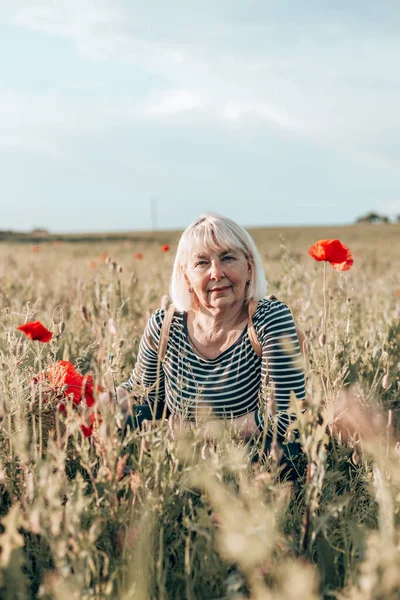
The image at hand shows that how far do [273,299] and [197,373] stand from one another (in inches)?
19.9

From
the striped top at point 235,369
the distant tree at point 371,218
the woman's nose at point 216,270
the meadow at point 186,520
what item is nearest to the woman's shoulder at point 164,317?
the striped top at point 235,369

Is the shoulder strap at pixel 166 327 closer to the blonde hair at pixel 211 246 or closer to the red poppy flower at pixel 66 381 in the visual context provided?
the blonde hair at pixel 211 246

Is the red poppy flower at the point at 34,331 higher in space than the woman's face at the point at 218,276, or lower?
lower

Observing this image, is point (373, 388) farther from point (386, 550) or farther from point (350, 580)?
point (386, 550)

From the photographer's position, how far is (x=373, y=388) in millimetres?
2887

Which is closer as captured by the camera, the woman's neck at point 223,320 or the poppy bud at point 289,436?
the poppy bud at point 289,436

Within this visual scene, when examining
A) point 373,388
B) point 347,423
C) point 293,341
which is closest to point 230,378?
point 293,341

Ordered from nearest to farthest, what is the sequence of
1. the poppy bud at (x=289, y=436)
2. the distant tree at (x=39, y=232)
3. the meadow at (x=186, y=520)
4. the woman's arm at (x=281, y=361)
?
the meadow at (x=186, y=520) < the poppy bud at (x=289, y=436) < the woman's arm at (x=281, y=361) < the distant tree at (x=39, y=232)

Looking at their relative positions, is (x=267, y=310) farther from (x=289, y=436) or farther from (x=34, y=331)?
(x=34, y=331)

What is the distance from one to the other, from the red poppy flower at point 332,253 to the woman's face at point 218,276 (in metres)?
0.34

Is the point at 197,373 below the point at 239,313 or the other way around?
below

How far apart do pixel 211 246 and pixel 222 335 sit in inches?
17.4

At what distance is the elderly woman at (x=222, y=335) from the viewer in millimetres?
2547

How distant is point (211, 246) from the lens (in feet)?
8.41
